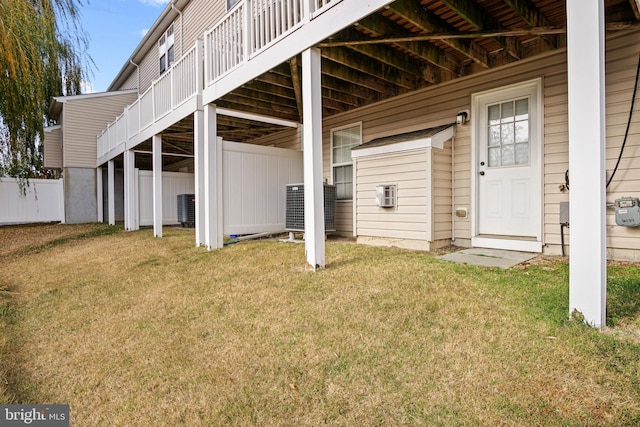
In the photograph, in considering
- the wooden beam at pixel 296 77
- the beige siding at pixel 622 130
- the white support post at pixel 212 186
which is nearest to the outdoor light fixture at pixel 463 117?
the beige siding at pixel 622 130

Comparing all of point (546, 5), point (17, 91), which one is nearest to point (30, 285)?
point (17, 91)

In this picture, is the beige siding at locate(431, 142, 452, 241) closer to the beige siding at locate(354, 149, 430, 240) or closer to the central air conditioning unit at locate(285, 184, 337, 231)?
the beige siding at locate(354, 149, 430, 240)

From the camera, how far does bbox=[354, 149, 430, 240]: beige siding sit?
4.64m

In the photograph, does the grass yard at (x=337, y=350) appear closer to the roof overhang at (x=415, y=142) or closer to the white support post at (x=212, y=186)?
the roof overhang at (x=415, y=142)

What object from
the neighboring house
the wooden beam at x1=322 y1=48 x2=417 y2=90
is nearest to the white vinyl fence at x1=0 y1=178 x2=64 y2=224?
the neighboring house

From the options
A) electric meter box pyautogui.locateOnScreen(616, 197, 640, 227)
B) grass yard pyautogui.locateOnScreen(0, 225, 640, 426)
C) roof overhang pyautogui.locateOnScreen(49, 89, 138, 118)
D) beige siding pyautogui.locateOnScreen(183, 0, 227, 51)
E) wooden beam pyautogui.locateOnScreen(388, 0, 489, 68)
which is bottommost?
grass yard pyautogui.locateOnScreen(0, 225, 640, 426)

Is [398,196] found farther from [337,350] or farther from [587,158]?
[337,350]

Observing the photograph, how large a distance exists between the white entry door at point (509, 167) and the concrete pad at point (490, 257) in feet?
0.77

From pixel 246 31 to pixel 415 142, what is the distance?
2753mm

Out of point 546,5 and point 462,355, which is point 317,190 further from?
point 546,5

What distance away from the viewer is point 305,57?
151 inches

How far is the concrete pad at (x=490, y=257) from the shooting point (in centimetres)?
366

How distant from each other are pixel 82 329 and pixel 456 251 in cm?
403

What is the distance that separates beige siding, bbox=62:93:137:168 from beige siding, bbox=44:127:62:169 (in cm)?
70
